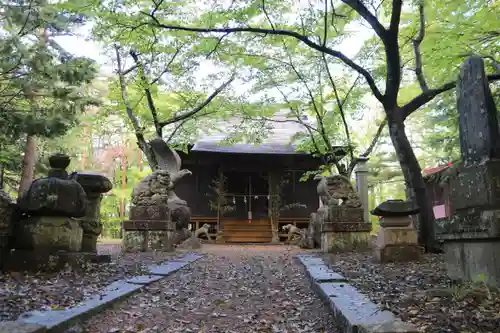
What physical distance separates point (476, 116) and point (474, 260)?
1525mm

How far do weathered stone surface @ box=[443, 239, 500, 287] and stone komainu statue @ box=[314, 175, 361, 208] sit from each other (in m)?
5.72

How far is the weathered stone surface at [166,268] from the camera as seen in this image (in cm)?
686

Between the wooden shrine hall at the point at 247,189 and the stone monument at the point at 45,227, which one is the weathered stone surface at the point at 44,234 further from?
the wooden shrine hall at the point at 247,189

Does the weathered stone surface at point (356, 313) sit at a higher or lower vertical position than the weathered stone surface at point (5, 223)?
lower

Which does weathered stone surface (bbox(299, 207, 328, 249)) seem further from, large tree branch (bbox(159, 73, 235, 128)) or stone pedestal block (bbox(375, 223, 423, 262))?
large tree branch (bbox(159, 73, 235, 128))

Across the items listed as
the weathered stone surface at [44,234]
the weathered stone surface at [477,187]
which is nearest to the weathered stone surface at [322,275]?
the weathered stone surface at [477,187]

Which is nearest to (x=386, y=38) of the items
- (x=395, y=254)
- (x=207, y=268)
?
(x=395, y=254)

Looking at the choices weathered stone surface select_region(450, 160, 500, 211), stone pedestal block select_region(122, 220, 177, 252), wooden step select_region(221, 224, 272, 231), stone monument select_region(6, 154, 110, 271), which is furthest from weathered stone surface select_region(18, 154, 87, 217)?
wooden step select_region(221, 224, 272, 231)

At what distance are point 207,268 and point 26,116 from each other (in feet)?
17.5

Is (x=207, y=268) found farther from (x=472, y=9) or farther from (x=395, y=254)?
(x=472, y=9)

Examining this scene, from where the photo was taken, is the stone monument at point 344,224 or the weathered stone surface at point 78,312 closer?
the weathered stone surface at point 78,312

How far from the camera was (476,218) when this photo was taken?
406 cm

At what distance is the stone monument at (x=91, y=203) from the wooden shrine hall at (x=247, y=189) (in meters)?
9.45

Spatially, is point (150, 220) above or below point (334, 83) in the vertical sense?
below
